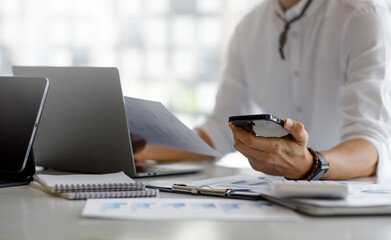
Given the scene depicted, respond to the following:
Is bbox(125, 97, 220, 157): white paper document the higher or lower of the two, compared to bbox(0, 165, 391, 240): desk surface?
higher

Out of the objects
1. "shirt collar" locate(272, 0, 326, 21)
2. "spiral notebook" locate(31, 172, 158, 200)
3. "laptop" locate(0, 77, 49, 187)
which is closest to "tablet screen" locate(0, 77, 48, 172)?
"laptop" locate(0, 77, 49, 187)

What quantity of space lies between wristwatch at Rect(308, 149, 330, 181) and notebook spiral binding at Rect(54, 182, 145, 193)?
0.38 metres

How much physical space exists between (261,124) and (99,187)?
0.94 feet

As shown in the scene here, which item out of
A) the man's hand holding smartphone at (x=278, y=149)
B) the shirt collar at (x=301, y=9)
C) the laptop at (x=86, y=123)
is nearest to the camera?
the man's hand holding smartphone at (x=278, y=149)

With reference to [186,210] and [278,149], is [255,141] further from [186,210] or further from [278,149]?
[186,210]

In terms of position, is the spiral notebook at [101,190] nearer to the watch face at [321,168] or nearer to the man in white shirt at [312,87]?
the man in white shirt at [312,87]

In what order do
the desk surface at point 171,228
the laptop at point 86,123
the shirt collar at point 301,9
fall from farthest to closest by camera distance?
the shirt collar at point 301,9
the laptop at point 86,123
the desk surface at point 171,228

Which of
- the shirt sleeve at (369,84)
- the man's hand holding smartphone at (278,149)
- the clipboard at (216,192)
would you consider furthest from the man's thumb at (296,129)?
the shirt sleeve at (369,84)

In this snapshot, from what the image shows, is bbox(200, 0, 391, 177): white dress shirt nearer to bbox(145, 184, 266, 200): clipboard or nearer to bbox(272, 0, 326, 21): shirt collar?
bbox(272, 0, 326, 21): shirt collar

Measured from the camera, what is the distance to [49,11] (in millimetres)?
5188

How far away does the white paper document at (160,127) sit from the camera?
1015 millimetres

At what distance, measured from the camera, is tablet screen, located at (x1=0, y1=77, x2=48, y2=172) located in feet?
3.07

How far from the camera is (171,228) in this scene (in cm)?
62

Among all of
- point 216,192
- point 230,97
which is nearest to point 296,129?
point 216,192
